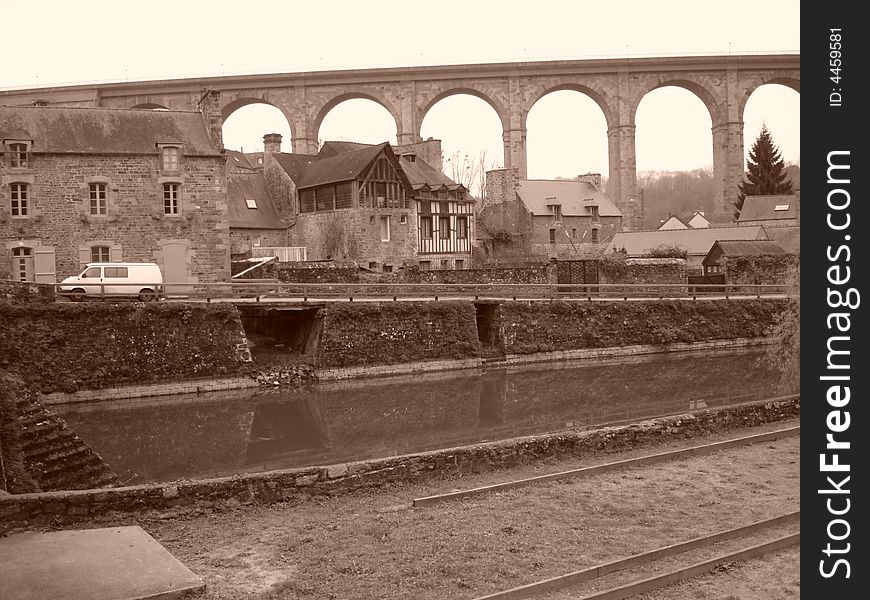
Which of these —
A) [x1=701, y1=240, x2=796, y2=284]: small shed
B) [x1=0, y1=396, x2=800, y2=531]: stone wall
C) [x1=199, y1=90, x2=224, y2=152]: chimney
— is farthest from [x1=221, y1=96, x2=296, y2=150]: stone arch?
[x1=0, y1=396, x2=800, y2=531]: stone wall

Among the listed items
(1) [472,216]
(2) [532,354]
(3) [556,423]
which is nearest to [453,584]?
(3) [556,423]

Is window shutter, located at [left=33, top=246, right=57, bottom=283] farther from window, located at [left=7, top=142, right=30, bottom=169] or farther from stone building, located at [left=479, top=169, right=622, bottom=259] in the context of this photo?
stone building, located at [left=479, top=169, right=622, bottom=259]

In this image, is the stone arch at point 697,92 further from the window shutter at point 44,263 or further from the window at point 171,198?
the window shutter at point 44,263

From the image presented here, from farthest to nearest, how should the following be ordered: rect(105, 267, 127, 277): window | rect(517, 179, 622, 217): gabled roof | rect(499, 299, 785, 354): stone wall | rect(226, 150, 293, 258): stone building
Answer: rect(517, 179, 622, 217): gabled roof, rect(226, 150, 293, 258): stone building, rect(499, 299, 785, 354): stone wall, rect(105, 267, 127, 277): window

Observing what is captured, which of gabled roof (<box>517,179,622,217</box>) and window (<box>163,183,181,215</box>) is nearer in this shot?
window (<box>163,183,181,215</box>)

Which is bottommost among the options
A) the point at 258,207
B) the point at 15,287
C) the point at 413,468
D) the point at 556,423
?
the point at 556,423

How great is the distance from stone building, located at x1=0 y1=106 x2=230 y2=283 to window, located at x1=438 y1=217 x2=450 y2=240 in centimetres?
1285

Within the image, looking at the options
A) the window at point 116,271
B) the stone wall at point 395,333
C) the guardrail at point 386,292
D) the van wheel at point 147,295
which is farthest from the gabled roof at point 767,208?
the window at point 116,271

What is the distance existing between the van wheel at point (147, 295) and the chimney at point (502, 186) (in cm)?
2767

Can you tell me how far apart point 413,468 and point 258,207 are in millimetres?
28437

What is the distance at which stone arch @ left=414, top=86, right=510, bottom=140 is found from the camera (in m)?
51.7

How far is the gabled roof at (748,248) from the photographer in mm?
36844
